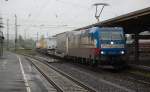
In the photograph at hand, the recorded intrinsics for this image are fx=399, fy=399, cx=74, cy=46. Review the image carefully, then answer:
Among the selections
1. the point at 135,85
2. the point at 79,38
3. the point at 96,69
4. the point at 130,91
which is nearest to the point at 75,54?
the point at 79,38

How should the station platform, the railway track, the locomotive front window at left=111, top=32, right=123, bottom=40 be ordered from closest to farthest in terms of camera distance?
the station platform
the railway track
the locomotive front window at left=111, top=32, right=123, bottom=40

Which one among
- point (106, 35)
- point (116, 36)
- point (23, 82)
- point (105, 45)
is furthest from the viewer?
point (106, 35)

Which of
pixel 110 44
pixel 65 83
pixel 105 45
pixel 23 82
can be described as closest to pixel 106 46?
pixel 105 45

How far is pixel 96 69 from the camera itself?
101 feet

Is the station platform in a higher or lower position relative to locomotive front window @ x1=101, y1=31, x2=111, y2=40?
lower

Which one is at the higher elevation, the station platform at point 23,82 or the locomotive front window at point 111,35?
the locomotive front window at point 111,35

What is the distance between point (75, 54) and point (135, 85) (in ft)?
62.4

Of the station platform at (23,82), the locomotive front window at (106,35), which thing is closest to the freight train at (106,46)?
the locomotive front window at (106,35)

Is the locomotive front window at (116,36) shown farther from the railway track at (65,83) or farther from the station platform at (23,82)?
the station platform at (23,82)

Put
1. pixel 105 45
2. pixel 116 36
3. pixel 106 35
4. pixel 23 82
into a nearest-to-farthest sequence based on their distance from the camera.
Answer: pixel 23 82 < pixel 105 45 < pixel 116 36 < pixel 106 35

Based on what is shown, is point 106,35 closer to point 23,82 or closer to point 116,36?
point 116,36

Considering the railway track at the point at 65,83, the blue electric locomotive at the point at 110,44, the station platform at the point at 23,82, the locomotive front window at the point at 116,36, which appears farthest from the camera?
the locomotive front window at the point at 116,36

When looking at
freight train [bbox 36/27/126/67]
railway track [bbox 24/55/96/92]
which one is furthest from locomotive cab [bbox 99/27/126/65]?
railway track [bbox 24/55/96/92]

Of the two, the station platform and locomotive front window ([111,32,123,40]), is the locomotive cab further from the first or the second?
the station platform
